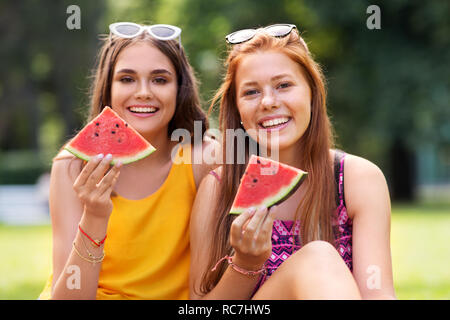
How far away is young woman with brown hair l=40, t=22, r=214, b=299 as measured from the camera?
12.6ft

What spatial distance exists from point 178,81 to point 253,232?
164 cm

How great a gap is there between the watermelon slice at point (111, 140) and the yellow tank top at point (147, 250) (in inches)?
17.5

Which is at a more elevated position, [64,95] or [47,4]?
[47,4]

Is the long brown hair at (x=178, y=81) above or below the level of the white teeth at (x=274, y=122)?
above

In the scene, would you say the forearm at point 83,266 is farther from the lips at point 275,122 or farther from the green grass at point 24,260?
the green grass at point 24,260

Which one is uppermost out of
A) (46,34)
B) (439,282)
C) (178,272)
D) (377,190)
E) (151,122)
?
(46,34)

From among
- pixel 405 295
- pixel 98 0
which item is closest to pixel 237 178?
pixel 405 295

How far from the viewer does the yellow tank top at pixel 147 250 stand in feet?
12.5

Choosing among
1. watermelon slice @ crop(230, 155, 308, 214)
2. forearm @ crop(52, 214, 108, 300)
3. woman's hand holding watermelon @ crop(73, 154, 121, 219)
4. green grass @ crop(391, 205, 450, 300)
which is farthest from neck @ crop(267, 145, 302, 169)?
green grass @ crop(391, 205, 450, 300)

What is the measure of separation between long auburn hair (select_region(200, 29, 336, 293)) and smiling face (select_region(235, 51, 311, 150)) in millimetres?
80

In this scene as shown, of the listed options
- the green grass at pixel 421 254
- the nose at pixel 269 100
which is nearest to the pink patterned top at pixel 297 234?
the nose at pixel 269 100

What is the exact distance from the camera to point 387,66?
18750 mm
